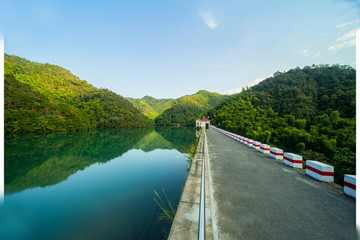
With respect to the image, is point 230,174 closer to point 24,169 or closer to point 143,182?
point 143,182

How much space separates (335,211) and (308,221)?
0.97 metres

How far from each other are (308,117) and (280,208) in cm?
5643

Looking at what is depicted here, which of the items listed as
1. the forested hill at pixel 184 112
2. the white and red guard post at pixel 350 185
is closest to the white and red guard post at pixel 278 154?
the white and red guard post at pixel 350 185

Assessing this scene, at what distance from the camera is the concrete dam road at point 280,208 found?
2.86 meters

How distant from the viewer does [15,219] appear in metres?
6.62

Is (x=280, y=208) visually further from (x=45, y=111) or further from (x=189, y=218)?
(x=45, y=111)

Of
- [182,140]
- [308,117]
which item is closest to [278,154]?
[182,140]

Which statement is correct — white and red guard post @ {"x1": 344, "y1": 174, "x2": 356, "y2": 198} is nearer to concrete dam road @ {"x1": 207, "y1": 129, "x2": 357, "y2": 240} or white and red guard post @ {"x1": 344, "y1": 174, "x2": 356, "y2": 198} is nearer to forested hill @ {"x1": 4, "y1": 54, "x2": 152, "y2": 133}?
concrete dam road @ {"x1": 207, "y1": 129, "x2": 357, "y2": 240}

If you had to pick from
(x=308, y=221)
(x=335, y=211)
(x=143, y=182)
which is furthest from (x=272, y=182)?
(x=143, y=182)

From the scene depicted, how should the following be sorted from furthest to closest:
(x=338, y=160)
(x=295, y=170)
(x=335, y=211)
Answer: (x=338, y=160) < (x=295, y=170) < (x=335, y=211)

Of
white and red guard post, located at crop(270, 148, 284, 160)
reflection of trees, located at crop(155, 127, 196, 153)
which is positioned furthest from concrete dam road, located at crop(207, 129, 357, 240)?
reflection of trees, located at crop(155, 127, 196, 153)

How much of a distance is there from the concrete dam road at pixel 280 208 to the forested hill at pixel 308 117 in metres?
13.2

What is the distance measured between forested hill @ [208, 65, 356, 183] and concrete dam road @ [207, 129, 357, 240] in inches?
520

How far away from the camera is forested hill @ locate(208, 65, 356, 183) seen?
2270cm
